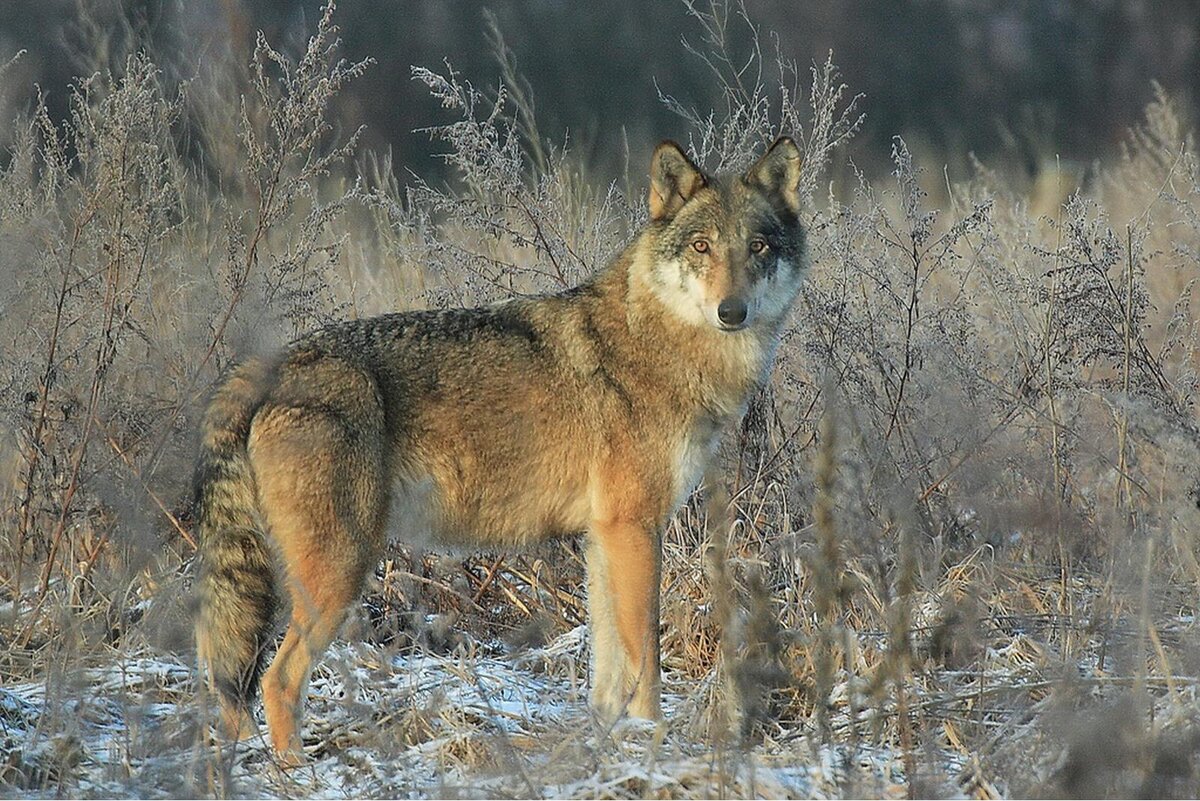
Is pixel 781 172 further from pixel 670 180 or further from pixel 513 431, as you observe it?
pixel 513 431

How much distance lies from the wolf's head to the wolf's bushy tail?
1512mm

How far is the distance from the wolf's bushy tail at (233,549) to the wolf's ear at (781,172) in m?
1.94

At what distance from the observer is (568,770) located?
3322 mm

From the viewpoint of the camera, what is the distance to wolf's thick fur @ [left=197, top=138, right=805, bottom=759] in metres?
4.22

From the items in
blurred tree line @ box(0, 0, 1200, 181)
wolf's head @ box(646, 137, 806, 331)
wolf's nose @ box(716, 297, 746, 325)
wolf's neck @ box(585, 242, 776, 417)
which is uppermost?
blurred tree line @ box(0, 0, 1200, 181)

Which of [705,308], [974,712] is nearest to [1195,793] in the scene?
[974,712]

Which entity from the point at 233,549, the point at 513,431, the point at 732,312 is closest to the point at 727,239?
the point at 732,312

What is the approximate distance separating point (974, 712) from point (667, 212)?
83.7 inches

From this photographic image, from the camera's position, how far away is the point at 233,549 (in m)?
4.22

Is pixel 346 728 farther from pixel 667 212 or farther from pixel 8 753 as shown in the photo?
pixel 667 212

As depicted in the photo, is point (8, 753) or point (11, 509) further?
point (11, 509)

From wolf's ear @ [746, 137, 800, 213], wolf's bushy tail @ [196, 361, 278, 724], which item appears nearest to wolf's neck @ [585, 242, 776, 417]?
wolf's ear @ [746, 137, 800, 213]

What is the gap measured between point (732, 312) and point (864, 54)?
77.6 feet

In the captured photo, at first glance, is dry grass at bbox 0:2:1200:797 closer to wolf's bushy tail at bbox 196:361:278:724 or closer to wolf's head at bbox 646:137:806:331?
wolf's bushy tail at bbox 196:361:278:724
